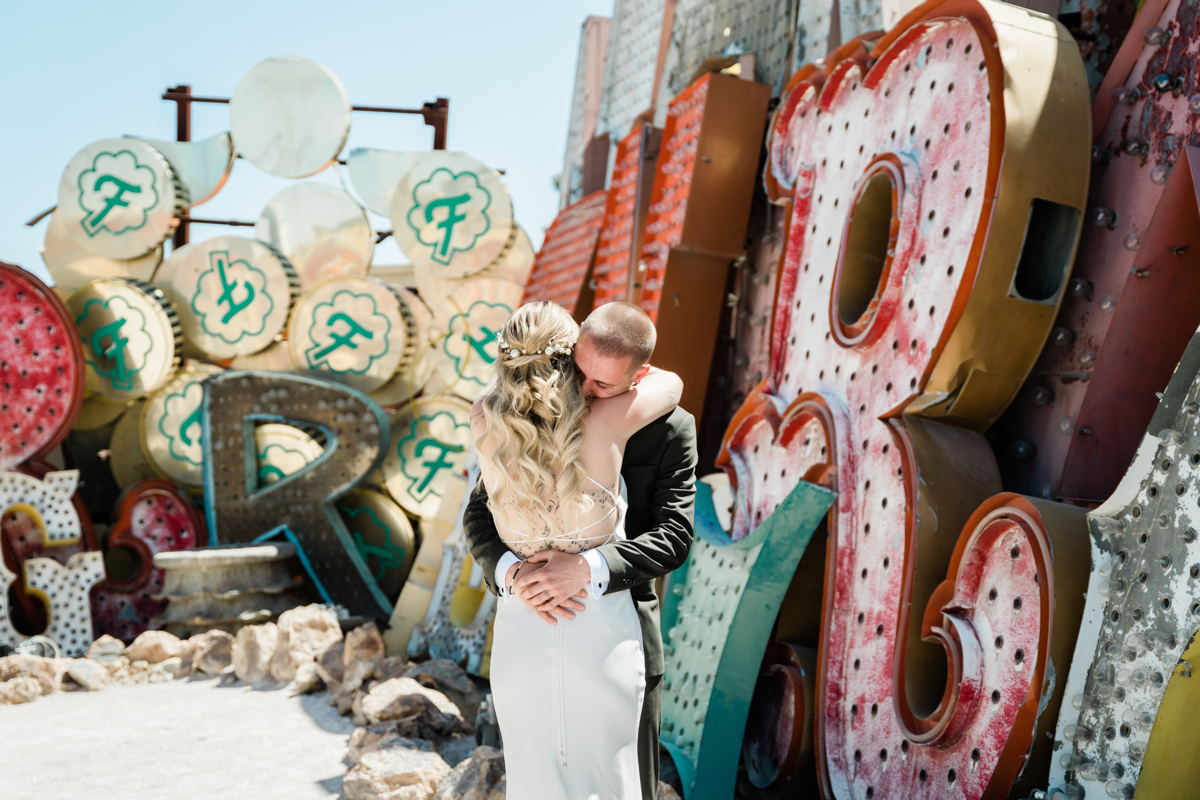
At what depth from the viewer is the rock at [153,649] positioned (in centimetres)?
542

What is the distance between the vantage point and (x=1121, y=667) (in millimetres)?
1825

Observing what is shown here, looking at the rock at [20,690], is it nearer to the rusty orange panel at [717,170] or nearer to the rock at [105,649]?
the rock at [105,649]

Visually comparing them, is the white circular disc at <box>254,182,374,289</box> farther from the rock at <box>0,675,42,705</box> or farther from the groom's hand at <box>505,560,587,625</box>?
the groom's hand at <box>505,560,587,625</box>

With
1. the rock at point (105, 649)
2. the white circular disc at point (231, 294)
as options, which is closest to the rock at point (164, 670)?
the rock at point (105, 649)

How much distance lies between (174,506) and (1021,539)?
5.97 metres

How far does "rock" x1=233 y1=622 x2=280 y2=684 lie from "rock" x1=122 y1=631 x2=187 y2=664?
55cm

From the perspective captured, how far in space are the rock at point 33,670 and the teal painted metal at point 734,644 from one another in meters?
3.62

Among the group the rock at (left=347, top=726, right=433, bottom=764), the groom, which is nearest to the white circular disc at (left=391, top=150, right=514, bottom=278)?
the rock at (left=347, top=726, right=433, bottom=764)

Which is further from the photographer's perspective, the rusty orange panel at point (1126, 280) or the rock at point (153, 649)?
the rock at point (153, 649)

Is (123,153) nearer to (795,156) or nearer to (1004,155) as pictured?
(795,156)

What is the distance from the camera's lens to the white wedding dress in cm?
192

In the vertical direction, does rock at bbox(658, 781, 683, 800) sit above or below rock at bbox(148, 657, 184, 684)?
above

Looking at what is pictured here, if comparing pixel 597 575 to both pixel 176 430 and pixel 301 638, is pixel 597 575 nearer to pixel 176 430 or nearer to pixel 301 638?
pixel 301 638

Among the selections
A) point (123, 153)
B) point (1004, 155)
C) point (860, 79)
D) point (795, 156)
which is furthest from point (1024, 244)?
point (123, 153)
